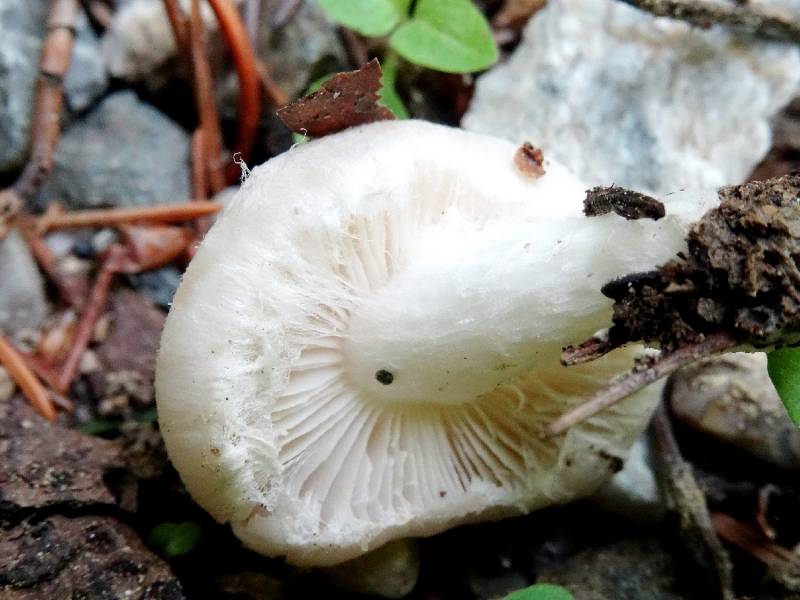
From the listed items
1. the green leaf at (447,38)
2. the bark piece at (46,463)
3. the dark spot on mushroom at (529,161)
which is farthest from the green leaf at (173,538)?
the green leaf at (447,38)

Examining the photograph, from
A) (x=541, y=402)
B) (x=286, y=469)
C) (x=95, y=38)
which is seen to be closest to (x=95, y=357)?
(x=286, y=469)

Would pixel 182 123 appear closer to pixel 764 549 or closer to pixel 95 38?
pixel 95 38

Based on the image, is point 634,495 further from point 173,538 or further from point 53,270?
point 53,270

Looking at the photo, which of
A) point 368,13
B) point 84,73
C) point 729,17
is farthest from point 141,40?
point 729,17

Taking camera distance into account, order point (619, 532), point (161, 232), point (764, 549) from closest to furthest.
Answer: point (764, 549), point (619, 532), point (161, 232)

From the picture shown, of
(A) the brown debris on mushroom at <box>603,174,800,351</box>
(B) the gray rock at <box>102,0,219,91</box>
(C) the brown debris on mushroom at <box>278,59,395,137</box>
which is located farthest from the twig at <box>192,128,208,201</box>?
(A) the brown debris on mushroom at <box>603,174,800,351</box>

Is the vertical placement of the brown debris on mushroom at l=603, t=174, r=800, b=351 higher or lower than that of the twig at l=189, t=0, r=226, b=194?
higher

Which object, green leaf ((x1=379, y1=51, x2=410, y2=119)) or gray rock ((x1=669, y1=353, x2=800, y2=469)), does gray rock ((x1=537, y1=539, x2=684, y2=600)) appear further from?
green leaf ((x1=379, y1=51, x2=410, y2=119))
